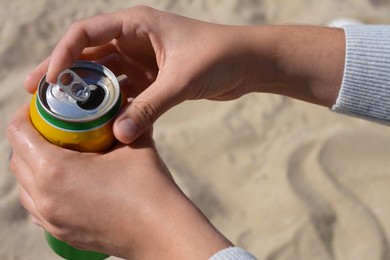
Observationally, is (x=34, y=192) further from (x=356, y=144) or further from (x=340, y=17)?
(x=340, y=17)

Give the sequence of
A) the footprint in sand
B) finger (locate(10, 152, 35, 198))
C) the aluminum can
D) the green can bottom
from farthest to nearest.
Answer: the footprint in sand → the green can bottom → finger (locate(10, 152, 35, 198)) → the aluminum can

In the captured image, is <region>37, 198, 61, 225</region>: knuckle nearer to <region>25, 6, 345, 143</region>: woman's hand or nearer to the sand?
<region>25, 6, 345, 143</region>: woman's hand

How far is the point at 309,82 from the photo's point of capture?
4.80 feet

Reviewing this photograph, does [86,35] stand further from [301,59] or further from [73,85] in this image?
[301,59]

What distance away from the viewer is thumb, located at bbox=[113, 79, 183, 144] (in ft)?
3.71

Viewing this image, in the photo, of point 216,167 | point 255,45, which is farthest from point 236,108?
point 255,45

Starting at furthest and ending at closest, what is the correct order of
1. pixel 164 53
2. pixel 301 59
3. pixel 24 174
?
1. pixel 301 59
2. pixel 164 53
3. pixel 24 174

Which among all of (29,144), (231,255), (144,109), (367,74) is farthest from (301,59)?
(29,144)

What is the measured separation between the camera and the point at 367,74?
55.7 inches

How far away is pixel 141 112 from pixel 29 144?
8.7 inches

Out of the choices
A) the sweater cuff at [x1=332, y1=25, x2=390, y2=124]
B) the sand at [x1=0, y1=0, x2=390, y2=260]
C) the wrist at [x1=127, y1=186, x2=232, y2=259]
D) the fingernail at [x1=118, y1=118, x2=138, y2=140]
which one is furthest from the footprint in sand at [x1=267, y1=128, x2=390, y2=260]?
the fingernail at [x1=118, y1=118, x2=138, y2=140]

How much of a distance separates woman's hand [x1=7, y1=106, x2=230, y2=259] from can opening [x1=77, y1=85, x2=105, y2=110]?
9 centimetres

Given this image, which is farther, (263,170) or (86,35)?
(263,170)

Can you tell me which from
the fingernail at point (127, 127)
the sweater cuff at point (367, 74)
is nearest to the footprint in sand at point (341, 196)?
the sweater cuff at point (367, 74)
